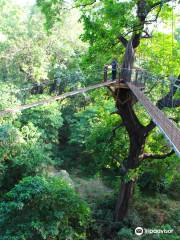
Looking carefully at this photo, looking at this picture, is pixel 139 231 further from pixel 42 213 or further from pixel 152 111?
pixel 152 111

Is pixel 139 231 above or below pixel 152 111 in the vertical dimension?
below

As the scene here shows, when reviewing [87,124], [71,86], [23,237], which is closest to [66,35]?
[71,86]

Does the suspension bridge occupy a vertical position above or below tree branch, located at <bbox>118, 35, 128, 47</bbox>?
below

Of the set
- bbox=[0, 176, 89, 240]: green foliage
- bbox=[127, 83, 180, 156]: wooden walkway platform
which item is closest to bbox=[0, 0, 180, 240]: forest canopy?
Result: bbox=[0, 176, 89, 240]: green foliage

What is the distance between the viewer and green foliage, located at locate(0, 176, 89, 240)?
5.21m

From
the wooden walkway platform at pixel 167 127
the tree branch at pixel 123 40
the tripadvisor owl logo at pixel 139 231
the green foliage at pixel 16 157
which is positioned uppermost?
the tree branch at pixel 123 40

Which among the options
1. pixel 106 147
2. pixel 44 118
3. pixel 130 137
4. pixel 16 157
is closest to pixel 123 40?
pixel 130 137

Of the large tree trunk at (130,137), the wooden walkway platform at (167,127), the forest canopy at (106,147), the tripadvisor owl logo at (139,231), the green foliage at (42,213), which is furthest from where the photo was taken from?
the large tree trunk at (130,137)

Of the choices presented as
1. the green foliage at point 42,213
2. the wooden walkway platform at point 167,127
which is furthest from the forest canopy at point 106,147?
the wooden walkway platform at point 167,127

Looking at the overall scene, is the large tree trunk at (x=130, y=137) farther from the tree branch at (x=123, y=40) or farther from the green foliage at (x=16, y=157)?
the green foliage at (x=16, y=157)

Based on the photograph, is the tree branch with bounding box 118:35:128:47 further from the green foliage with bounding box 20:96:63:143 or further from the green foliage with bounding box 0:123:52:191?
the green foliage with bounding box 20:96:63:143

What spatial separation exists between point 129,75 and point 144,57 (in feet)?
3.94

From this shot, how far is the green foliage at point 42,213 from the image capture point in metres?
5.21

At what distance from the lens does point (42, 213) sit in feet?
18.4
